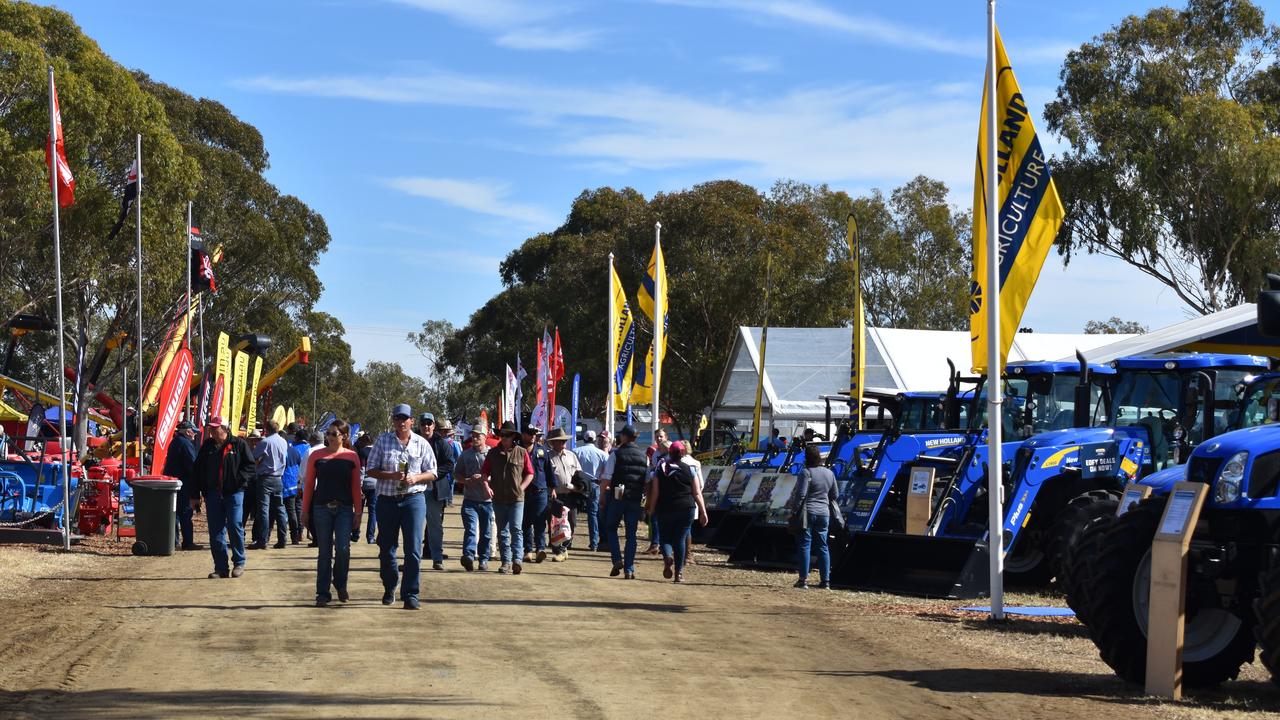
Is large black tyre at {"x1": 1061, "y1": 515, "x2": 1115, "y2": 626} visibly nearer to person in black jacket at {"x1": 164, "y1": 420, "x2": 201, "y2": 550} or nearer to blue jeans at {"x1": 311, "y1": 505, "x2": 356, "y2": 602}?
blue jeans at {"x1": 311, "y1": 505, "x2": 356, "y2": 602}

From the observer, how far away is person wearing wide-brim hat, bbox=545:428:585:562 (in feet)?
65.4

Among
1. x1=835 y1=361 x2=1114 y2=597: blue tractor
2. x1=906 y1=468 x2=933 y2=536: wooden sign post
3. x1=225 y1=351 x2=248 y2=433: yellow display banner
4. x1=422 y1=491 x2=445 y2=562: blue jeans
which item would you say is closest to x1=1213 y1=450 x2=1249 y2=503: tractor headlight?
x1=835 y1=361 x2=1114 y2=597: blue tractor

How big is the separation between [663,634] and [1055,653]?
10.4 feet

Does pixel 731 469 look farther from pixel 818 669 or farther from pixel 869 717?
pixel 869 717

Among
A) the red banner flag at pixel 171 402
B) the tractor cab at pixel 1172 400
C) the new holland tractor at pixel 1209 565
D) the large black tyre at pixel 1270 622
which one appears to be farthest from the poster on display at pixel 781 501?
the large black tyre at pixel 1270 622

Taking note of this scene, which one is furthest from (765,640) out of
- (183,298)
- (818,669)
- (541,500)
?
(183,298)

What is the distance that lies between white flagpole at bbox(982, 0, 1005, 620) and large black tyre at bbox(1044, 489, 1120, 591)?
76 centimetres

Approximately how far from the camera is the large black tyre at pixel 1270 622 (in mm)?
8469

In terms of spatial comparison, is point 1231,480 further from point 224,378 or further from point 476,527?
point 224,378

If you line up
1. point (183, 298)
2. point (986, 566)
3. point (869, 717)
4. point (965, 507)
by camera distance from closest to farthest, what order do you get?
point (869, 717) < point (986, 566) < point (965, 507) < point (183, 298)

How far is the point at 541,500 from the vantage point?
776 inches

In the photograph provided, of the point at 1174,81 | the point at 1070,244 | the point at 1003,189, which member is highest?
the point at 1174,81

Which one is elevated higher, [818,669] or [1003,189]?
[1003,189]

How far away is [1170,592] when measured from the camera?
9.27 m
